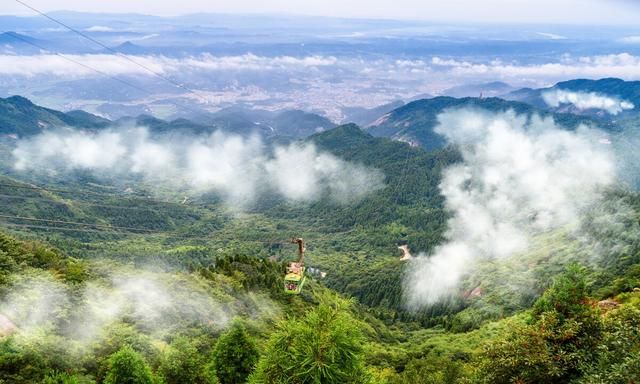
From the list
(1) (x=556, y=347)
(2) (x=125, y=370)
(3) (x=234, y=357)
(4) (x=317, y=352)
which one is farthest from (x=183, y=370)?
(1) (x=556, y=347)

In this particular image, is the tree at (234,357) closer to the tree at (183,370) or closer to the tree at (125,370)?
the tree at (183,370)

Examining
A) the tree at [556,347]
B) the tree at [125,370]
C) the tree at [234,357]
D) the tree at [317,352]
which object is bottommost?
the tree at [234,357]

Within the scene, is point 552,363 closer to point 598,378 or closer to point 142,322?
point 598,378

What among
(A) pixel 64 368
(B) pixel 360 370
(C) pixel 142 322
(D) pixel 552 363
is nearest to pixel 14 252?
(C) pixel 142 322

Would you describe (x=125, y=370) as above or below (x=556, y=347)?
below

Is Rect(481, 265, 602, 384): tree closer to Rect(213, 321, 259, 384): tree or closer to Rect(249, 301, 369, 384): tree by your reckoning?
Rect(249, 301, 369, 384): tree

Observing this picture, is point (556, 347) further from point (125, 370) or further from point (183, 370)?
point (125, 370)

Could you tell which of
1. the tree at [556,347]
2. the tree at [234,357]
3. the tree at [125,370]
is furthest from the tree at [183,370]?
the tree at [556,347]

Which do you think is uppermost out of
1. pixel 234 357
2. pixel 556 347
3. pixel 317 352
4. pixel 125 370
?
pixel 317 352
